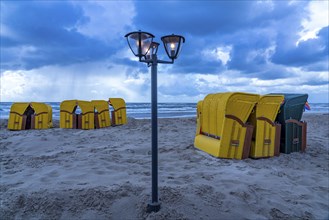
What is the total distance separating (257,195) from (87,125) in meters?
9.55

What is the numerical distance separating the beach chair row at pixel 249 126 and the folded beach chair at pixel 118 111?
6.99 m

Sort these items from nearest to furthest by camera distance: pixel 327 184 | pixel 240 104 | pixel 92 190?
pixel 92 190
pixel 327 184
pixel 240 104

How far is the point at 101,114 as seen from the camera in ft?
41.9

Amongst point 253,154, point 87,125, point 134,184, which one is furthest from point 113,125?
point 134,184

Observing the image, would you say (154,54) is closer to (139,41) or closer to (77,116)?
(139,41)

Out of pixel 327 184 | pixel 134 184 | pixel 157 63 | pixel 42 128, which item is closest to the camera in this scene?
pixel 157 63

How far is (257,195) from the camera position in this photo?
4.00 m

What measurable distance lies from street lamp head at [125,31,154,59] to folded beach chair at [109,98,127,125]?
10.3 metres

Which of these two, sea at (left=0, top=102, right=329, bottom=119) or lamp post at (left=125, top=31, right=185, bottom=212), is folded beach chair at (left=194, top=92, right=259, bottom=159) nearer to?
lamp post at (left=125, top=31, right=185, bottom=212)

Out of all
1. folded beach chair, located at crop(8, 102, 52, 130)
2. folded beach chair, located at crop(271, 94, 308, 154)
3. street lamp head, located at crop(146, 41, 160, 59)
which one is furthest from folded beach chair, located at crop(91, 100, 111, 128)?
street lamp head, located at crop(146, 41, 160, 59)

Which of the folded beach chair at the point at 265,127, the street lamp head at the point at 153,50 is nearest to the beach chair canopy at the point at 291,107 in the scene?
the folded beach chair at the point at 265,127

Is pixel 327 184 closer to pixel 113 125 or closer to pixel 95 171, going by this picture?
pixel 95 171

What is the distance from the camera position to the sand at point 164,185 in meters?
3.41

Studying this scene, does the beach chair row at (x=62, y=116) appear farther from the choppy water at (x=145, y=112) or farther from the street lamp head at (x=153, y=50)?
the street lamp head at (x=153, y=50)
